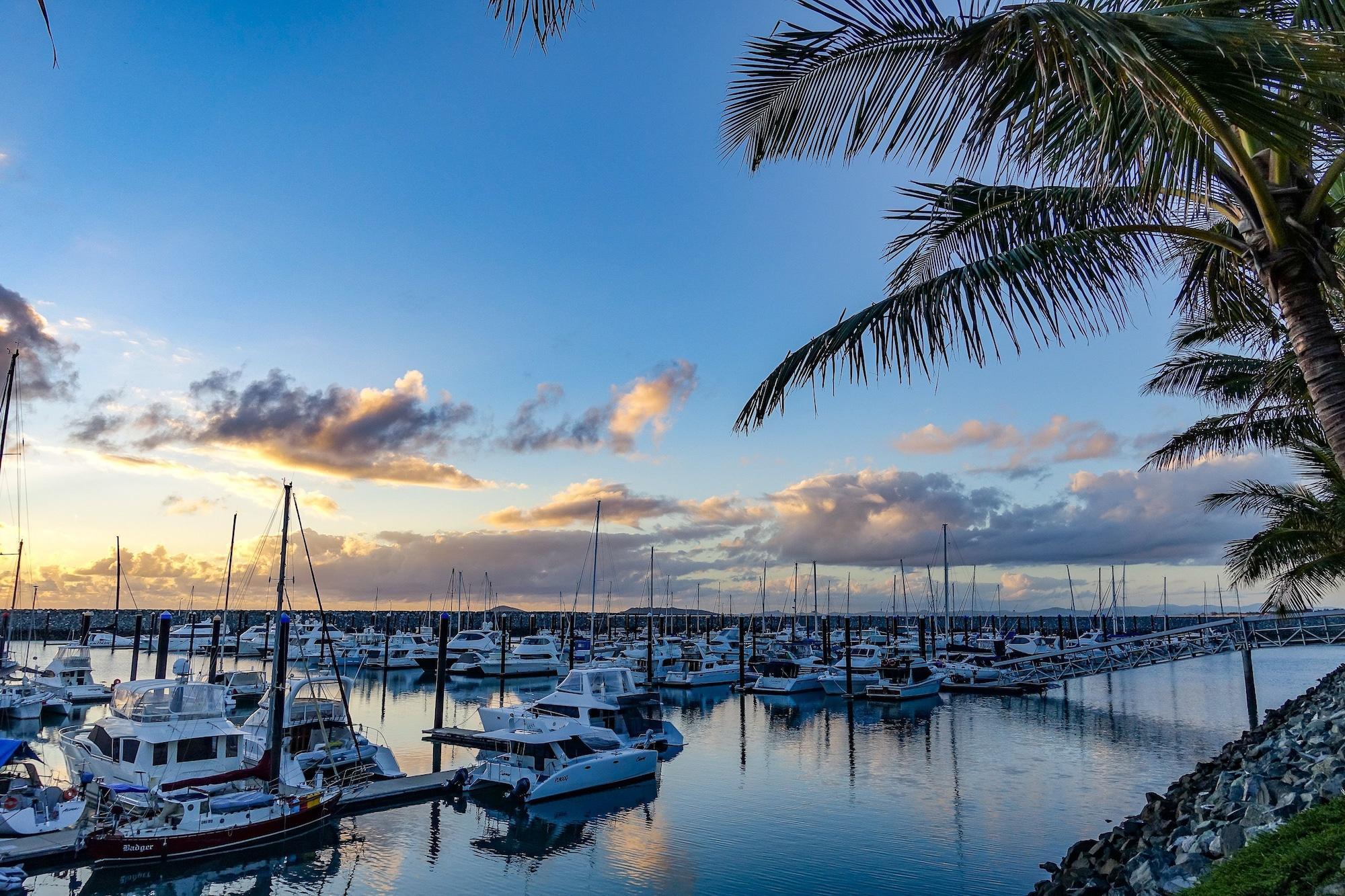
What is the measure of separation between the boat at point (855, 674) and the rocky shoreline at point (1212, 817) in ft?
142

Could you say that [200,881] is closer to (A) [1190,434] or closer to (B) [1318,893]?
(B) [1318,893]

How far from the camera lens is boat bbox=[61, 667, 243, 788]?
24.7 m

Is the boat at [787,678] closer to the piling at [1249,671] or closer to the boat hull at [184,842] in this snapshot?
the piling at [1249,671]

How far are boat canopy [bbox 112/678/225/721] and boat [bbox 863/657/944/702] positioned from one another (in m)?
41.3

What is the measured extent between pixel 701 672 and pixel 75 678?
4154 centimetres

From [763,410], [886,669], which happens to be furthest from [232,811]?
[886,669]

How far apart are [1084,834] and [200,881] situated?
22572 mm

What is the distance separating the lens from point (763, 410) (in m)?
8.82

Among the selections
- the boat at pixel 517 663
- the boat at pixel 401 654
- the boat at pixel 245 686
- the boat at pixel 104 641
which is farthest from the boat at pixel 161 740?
the boat at pixel 104 641

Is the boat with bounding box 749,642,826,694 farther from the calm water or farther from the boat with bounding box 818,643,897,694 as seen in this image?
the calm water

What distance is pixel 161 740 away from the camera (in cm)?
2472

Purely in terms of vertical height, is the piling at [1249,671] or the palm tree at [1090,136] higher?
the palm tree at [1090,136]

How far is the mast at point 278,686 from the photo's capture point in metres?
24.1

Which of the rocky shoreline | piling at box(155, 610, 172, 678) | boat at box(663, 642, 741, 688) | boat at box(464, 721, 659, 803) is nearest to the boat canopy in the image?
boat at box(464, 721, 659, 803)
